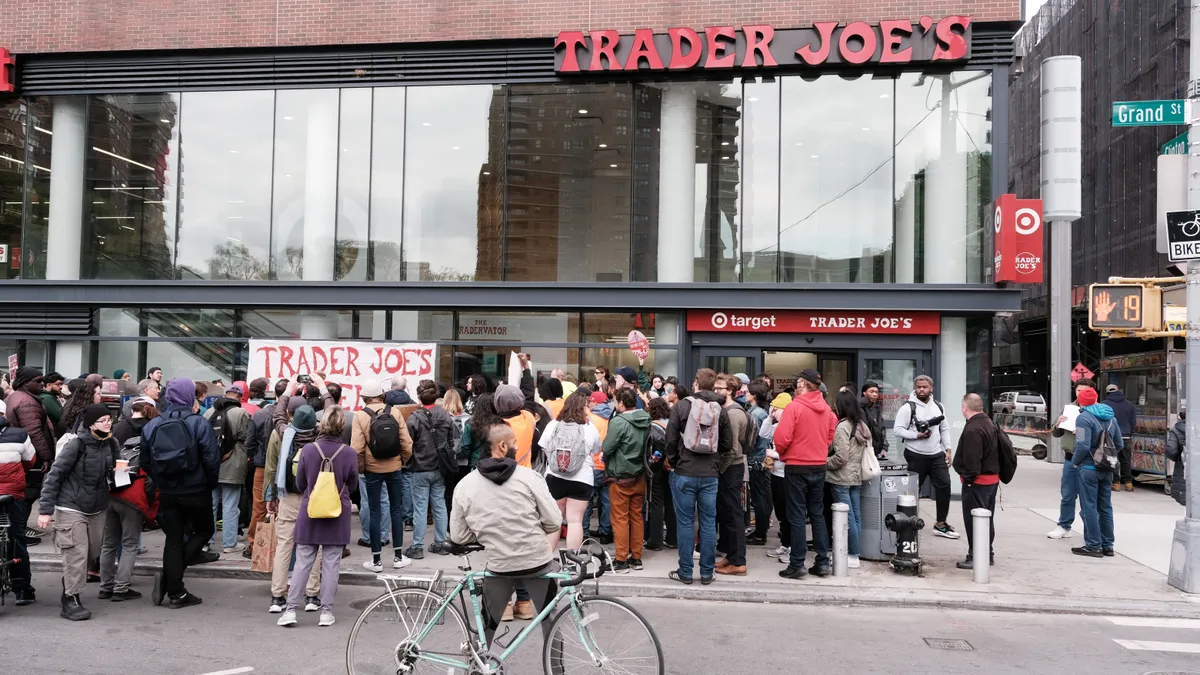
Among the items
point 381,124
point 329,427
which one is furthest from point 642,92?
point 329,427

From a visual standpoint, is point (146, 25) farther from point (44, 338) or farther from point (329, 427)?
point (329, 427)

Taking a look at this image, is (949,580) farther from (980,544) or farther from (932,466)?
(932,466)

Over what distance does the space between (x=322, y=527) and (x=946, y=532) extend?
329 inches

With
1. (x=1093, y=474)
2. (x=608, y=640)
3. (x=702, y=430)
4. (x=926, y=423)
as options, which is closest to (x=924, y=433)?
(x=926, y=423)

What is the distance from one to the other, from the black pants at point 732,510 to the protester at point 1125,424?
9.31m

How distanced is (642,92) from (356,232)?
259 inches

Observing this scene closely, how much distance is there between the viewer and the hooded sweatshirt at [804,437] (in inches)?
350

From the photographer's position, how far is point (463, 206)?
17641mm

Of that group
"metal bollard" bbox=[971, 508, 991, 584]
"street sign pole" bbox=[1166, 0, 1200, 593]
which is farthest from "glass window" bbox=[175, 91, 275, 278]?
"street sign pole" bbox=[1166, 0, 1200, 593]

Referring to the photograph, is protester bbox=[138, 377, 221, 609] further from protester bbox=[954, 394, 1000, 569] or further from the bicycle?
protester bbox=[954, 394, 1000, 569]

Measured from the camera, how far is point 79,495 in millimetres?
7629

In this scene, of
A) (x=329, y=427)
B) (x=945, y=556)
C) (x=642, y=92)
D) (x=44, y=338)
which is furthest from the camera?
(x=44, y=338)

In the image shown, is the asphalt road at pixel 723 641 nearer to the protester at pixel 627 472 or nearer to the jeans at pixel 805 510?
the jeans at pixel 805 510

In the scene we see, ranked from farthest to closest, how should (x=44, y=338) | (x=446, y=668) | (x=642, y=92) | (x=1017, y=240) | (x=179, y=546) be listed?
(x=44, y=338)
(x=642, y=92)
(x=1017, y=240)
(x=179, y=546)
(x=446, y=668)
